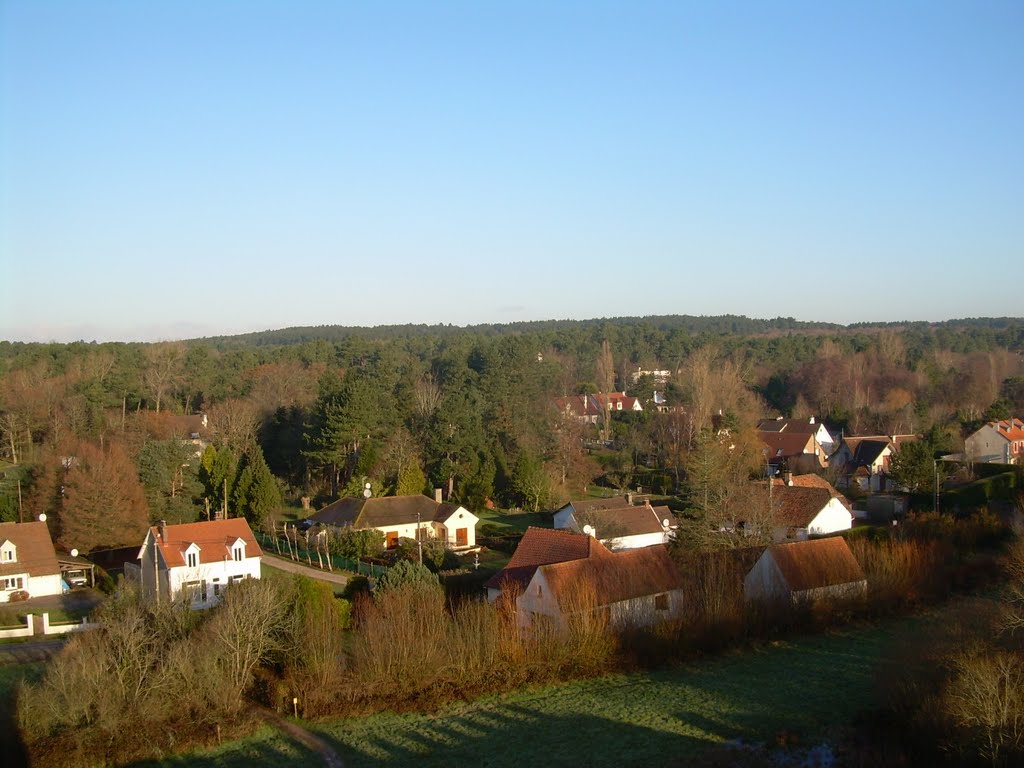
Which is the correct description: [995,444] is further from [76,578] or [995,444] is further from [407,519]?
[76,578]

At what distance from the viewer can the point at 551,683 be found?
17031mm

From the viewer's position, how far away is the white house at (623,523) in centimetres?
2934

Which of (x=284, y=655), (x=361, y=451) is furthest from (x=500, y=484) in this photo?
(x=284, y=655)

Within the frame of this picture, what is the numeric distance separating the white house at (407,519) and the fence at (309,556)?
1.39 metres

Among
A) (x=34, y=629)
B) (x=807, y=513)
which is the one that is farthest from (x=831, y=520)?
(x=34, y=629)

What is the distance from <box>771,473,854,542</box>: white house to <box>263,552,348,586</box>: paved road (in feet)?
43.8

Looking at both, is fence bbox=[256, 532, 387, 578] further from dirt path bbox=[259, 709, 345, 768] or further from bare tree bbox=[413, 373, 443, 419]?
dirt path bbox=[259, 709, 345, 768]

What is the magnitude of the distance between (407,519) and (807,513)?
13.5 m

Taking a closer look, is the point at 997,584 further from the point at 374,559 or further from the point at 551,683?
the point at 374,559

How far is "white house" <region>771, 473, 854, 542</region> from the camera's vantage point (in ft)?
95.6

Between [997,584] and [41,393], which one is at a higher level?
[41,393]

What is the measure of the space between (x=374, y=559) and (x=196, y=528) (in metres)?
5.64

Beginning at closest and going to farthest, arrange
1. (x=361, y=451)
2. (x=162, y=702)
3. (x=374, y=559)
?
(x=162, y=702) < (x=374, y=559) < (x=361, y=451)

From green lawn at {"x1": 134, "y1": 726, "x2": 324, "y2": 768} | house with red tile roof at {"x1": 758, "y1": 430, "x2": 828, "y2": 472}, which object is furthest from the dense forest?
green lawn at {"x1": 134, "y1": 726, "x2": 324, "y2": 768}
